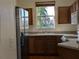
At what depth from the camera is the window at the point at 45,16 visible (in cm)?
718

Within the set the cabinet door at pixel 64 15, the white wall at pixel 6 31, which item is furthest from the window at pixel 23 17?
the white wall at pixel 6 31

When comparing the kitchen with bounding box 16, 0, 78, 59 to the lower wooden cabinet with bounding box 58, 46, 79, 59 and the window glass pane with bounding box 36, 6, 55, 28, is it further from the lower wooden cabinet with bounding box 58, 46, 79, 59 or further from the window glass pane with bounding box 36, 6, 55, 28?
the lower wooden cabinet with bounding box 58, 46, 79, 59

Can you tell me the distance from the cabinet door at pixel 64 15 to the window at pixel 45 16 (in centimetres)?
39

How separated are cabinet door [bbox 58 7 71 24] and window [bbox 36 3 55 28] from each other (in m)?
0.39

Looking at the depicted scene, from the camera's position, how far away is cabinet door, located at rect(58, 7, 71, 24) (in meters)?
6.73

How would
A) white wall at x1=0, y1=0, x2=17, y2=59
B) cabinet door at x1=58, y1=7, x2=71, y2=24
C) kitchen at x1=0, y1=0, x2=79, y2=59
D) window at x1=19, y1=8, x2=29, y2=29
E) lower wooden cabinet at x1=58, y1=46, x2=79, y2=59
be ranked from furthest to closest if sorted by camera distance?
cabinet door at x1=58, y1=7, x2=71, y2=24 → window at x1=19, y1=8, x2=29, y2=29 → kitchen at x1=0, y1=0, x2=79, y2=59 → lower wooden cabinet at x1=58, y1=46, x2=79, y2=59 → white wall at x1=0, y1=0, x2=17, y2=59

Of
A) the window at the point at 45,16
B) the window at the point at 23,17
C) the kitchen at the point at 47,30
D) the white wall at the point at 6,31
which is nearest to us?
the white wall at the point at 6,31

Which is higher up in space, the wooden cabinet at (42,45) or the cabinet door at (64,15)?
the cabinet door at (64,15)

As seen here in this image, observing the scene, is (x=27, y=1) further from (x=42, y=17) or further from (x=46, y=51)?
(x=46, y=51)

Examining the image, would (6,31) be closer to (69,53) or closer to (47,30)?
(69,53)

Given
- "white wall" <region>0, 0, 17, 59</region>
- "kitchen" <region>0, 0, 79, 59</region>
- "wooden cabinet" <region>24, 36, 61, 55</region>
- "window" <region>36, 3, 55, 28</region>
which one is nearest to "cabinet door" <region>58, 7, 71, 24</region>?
"kitchen" <region>0, 0, 79, 59</region>

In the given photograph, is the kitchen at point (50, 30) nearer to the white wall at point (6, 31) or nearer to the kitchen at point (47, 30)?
the kitchen at point (47, 30)

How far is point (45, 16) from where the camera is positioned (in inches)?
285

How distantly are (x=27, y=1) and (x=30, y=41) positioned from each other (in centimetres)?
183
